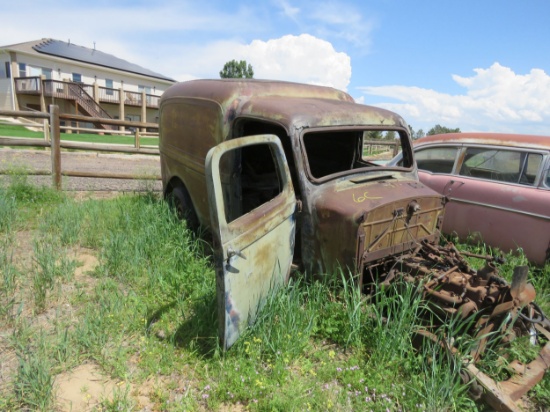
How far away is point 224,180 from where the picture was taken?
3.85m

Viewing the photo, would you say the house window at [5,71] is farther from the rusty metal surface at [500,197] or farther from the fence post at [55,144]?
the rusty metal surface at [500,197]

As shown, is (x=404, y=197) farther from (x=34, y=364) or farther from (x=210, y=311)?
(x=34, y=364)

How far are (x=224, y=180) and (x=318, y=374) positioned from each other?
2.13 meters

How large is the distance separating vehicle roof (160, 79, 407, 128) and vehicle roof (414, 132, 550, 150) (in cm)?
171

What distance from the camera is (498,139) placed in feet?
16.1

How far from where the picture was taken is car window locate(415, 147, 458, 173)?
17.8 feet

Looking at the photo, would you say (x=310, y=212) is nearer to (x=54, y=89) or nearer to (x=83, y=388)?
(x=83, y=388)

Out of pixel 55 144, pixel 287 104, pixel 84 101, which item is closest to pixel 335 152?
pixel 287 104

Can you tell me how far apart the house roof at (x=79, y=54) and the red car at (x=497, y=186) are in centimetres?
3218

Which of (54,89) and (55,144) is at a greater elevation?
(54,89)

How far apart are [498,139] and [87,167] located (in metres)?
10.3

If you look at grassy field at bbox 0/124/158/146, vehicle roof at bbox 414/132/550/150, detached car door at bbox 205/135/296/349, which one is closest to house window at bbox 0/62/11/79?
grassy field at bbox 0/124/158/146

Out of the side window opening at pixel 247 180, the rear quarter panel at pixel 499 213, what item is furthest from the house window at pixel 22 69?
the rear quarter panel at pixel 499 213

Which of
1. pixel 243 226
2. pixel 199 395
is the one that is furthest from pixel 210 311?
pixel 243 226
